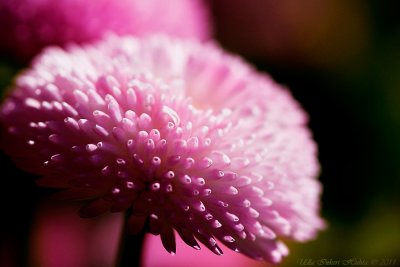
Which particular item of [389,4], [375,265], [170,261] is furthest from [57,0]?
[389,4]

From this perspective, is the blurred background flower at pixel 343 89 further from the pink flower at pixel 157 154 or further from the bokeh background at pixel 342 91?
the pink flower at pixel 157 154

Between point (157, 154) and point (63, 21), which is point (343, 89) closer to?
point (63, 21)

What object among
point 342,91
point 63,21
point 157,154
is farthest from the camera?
point 342,91

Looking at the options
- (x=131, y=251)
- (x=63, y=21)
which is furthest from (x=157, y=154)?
(x=63, y=21)

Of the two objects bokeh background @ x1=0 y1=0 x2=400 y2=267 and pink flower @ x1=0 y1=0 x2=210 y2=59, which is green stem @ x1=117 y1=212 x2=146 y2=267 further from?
bokeh background @ x1=0 y1=0 x2=400 y2=267

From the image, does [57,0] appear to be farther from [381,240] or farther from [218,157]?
[381,240]

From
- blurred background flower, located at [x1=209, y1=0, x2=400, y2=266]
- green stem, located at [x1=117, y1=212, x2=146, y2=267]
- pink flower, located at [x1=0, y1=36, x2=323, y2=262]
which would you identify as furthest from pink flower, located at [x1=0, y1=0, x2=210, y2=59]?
blurred background flower, located at [x1=209, y1=0, x2=400, y2=266]
